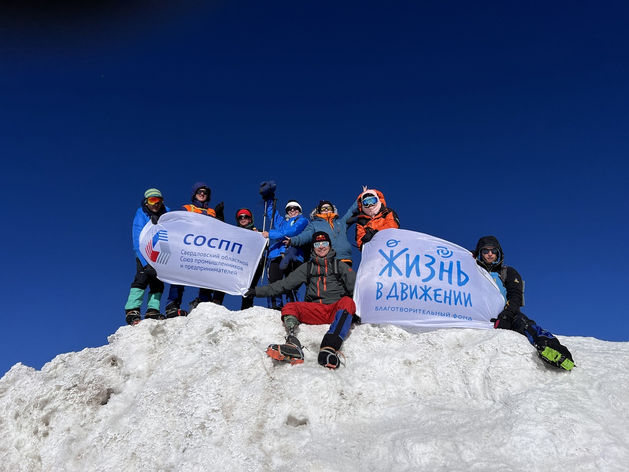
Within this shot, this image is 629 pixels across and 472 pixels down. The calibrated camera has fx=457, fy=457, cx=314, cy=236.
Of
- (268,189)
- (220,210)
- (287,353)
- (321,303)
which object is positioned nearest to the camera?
(287,353)

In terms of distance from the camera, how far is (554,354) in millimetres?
5016

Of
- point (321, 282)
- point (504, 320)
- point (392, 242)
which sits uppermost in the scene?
point (392, 242)

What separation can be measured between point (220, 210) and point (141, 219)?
60.5 inches

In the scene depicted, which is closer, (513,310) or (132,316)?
(513,310)

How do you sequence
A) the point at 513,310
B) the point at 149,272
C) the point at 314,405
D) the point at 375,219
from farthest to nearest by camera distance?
the point at 375,219
the point at 149,272
the point at 513,310
the point at 314,405

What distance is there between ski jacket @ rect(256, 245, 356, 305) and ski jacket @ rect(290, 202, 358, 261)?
99 cm

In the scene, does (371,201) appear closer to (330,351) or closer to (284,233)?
(284,233)

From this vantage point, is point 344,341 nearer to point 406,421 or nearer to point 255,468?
point 406,421

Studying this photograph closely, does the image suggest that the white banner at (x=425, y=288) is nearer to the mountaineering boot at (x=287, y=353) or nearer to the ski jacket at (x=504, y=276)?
the ski jacket at (x=504, y=276)

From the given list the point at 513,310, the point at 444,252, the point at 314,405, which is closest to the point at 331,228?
the point at 444,252

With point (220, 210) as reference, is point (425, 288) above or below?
below

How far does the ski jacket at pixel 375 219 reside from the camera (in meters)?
8.16

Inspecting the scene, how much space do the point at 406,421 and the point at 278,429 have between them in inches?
53.1

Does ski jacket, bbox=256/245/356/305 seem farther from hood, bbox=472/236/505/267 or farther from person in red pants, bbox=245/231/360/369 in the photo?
hood, bbox=472/236/505/267
